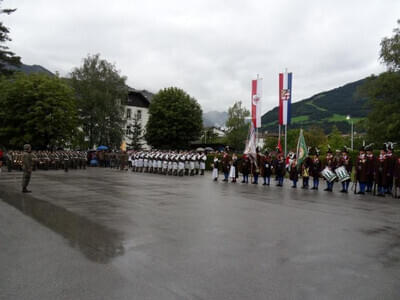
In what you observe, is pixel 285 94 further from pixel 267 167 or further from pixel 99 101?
pixel 99 101

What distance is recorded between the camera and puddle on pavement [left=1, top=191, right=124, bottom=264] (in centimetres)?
639

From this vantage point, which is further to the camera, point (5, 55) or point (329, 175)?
point (5, 55)

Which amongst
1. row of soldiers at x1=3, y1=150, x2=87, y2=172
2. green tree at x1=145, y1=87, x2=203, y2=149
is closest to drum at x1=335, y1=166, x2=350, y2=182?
row of soldiers at x1=3, y1=150, x2=87, y2=172

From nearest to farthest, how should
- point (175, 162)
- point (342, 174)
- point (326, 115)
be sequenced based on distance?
point (342, 174), point (175, 162), point (326, 115)

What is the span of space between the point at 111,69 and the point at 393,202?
4489 cm

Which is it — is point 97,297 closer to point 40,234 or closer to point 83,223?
point 40,234

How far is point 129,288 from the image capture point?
15.5 feet

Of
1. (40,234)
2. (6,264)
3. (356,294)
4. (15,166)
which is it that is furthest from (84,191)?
(15,166)

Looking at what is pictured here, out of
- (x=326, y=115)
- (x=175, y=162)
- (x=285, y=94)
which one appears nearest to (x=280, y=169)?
(x=175, y=162)

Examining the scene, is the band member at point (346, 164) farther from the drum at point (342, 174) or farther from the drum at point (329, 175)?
the drum at point (329, 175)

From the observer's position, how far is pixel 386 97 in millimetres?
43344

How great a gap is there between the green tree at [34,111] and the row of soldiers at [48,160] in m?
6.39

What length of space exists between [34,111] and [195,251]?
3526cm

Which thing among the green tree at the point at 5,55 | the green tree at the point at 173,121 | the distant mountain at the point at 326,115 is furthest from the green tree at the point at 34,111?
the distant mountain at the point at 326,115
